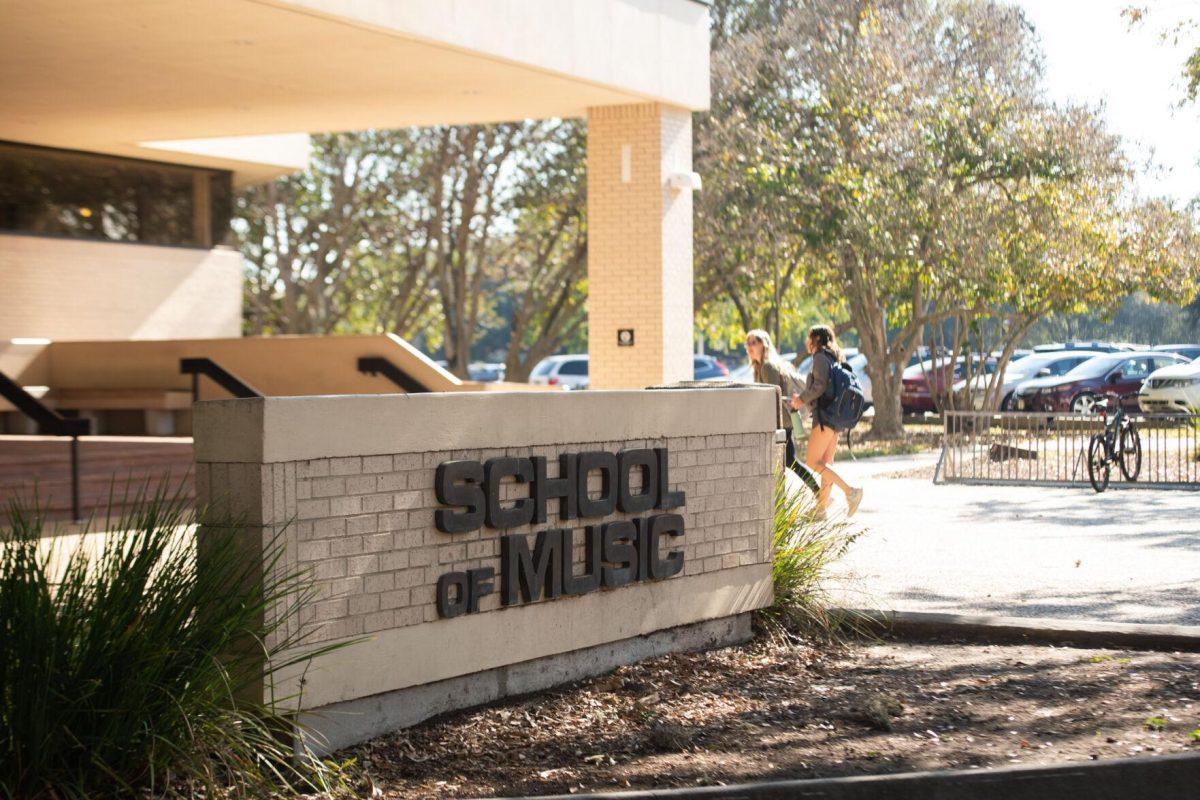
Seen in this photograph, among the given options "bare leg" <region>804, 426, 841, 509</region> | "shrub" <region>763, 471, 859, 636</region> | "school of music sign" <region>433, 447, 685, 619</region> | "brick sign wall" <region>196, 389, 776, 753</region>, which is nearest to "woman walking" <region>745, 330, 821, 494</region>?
"bare leg" <region>804, 426, 841, 509</region>

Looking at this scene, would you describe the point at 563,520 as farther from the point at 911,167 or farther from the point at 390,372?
the point at 911,167

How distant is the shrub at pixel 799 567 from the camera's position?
834cm

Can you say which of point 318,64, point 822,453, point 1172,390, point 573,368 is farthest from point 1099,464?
point 573,368

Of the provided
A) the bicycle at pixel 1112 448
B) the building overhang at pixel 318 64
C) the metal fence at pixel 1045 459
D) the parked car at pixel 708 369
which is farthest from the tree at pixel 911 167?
the parked car at pixel 708 369

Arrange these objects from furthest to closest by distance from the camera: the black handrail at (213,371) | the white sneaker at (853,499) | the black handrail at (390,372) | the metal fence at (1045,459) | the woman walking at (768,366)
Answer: the metal fence at (1045,459), the black handrail at (390,372), the black handrail at (213,371), the white sneaker at (853,499), the woman walking at (768,366)

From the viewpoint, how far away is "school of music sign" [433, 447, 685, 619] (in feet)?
20.8

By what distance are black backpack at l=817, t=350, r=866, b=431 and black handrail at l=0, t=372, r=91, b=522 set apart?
6331 mm

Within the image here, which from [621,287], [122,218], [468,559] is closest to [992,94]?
[621,287]

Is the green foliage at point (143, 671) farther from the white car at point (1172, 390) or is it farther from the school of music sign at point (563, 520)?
the white car at point (1172, 390)

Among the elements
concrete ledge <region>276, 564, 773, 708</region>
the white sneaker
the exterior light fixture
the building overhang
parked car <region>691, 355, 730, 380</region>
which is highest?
the building overhang

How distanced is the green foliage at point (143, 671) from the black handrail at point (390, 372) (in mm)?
11249

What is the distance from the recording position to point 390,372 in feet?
55.4

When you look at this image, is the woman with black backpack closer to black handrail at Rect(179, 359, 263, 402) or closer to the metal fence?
black handrail at Rect(179, 359, 263, 402)

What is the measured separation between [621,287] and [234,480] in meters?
12.5
